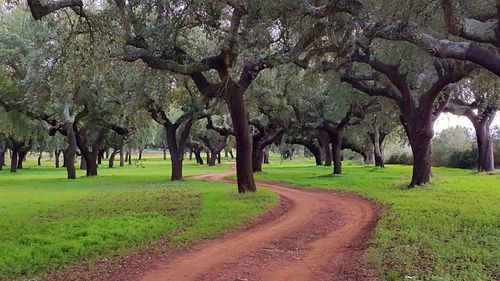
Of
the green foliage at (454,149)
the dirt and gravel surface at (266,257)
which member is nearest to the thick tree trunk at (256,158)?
the green foliage at (454,149)

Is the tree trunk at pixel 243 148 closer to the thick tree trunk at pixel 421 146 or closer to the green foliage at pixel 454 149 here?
the thick tree trunk at pixel 421 146

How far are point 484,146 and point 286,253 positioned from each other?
94.3 feet

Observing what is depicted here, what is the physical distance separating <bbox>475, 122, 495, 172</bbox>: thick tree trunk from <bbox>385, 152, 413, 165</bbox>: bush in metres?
24.1

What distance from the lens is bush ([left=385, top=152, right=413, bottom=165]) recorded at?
57.5 meters

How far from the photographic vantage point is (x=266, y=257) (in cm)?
830

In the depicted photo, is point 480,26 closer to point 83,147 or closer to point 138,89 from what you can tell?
point 138,89

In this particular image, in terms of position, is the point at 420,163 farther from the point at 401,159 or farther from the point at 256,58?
the point at 401,159

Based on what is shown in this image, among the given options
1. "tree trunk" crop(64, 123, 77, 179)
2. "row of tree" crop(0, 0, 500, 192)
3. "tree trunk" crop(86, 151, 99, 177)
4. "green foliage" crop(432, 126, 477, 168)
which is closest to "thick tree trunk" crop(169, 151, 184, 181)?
"row of tree" crop(0, 0, 500, 192)

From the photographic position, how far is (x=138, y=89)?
2394 cm

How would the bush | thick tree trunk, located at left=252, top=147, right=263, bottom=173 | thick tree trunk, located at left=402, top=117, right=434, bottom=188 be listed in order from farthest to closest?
the bush, thick tree trunk, located at left=252, top=147, right=263, bottom=173, thick tree trunk, located at left=402, top=117, right=434, bottom=188

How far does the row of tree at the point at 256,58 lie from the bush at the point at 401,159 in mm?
24786

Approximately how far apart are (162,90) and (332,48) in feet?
31.1

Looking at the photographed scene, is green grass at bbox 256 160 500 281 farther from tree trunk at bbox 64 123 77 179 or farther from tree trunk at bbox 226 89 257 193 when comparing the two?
tree trunk at bbox 64 123 77 179

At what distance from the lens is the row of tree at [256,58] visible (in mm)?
10670
